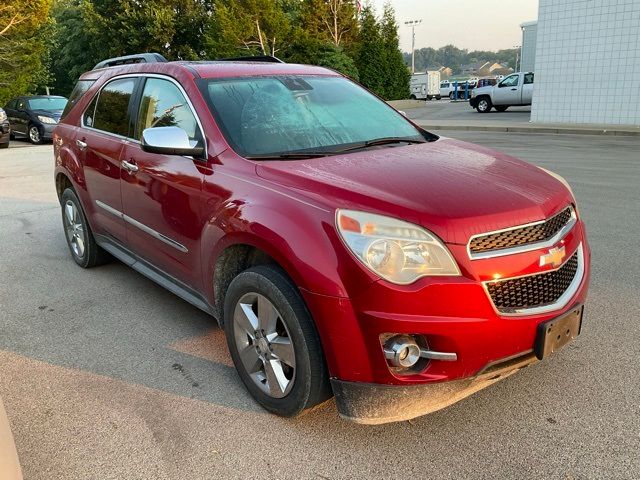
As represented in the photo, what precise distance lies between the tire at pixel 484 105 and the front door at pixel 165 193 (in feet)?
85.1

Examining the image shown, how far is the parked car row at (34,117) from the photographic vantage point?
1833 cm

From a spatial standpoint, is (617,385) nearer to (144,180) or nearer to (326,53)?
(144,180)

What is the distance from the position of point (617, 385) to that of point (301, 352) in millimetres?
1768

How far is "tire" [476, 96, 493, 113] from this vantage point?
90.6 feet

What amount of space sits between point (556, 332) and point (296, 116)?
6.38 feet

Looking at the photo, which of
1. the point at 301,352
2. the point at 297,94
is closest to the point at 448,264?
the point at 301,352

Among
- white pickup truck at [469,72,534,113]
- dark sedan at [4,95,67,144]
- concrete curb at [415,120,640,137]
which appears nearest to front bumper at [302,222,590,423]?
concrete curb at [415,120,640,137]

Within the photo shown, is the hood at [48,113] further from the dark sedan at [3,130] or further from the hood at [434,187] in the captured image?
the hood at [434,187]

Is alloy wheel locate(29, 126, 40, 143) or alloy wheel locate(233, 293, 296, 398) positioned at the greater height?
alloy wheel locate(233, 293, 296, 398)

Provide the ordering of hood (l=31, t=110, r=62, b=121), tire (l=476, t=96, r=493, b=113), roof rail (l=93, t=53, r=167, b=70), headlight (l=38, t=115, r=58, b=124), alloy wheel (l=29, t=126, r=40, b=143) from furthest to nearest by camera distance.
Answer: tire (l=476, t=96, r=493, b=113) < alloy wheel (l=29, t=126, r=40, b=143) < hood (l=31, t=110, r=62, b=121) < headlight (l=38, t=115, r=58, b=124) < roof rail (l=93, t=53, r=167, b=70)

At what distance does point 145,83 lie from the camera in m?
4.08

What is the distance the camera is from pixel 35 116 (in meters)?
18.4

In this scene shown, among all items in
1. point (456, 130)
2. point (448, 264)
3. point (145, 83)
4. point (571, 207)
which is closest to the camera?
point (448, 264)

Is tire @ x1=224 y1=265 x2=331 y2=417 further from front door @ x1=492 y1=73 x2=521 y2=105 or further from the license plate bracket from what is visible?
front door @ x1=492 y1=73 x2=521 y2=105
